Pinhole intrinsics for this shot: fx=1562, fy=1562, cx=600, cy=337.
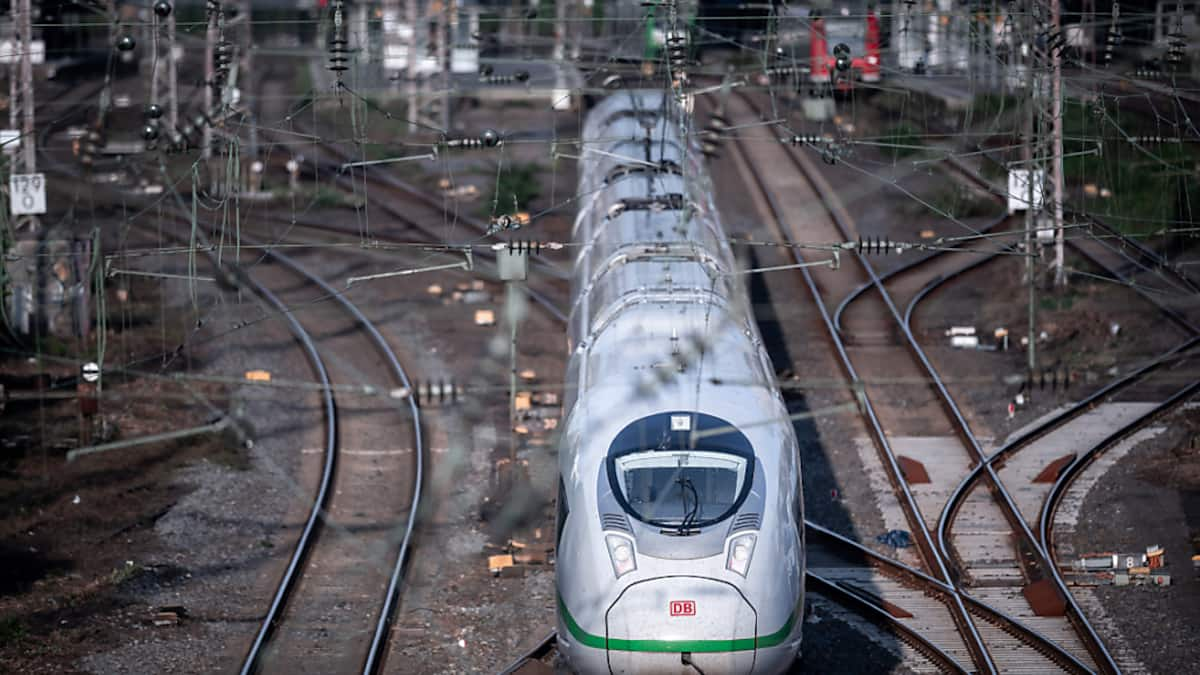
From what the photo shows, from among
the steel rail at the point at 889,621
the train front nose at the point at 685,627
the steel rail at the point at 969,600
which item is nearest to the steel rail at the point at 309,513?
the train front nose at the point at 685,627

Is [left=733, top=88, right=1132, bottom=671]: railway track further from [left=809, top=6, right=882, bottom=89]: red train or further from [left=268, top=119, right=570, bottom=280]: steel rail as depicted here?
[left=268, top=119, right=570, bottom=280]: steel rail

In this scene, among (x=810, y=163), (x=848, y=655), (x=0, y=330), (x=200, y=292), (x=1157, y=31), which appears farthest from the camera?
(x=810, y=163)

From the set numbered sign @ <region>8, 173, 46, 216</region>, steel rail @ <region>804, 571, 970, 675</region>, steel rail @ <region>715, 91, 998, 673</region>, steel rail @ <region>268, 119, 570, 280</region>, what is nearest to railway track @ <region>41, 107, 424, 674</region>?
steel rail @ <region>268, 119, 570, 280</region>

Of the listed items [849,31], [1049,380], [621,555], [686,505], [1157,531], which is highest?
[849,31]

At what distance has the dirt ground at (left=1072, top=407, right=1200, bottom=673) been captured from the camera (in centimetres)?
1286

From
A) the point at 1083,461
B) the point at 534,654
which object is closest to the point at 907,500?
the point at 1083,461

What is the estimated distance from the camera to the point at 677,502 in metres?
10.5

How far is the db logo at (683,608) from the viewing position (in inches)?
395

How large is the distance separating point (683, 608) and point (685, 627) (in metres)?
0.12

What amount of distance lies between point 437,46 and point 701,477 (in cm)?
2206

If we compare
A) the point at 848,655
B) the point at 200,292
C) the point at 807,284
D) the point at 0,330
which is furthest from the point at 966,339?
the point at 0,330

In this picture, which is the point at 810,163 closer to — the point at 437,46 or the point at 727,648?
the point at 437,46

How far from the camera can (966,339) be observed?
2130cm

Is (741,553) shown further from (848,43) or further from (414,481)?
(848,43)
